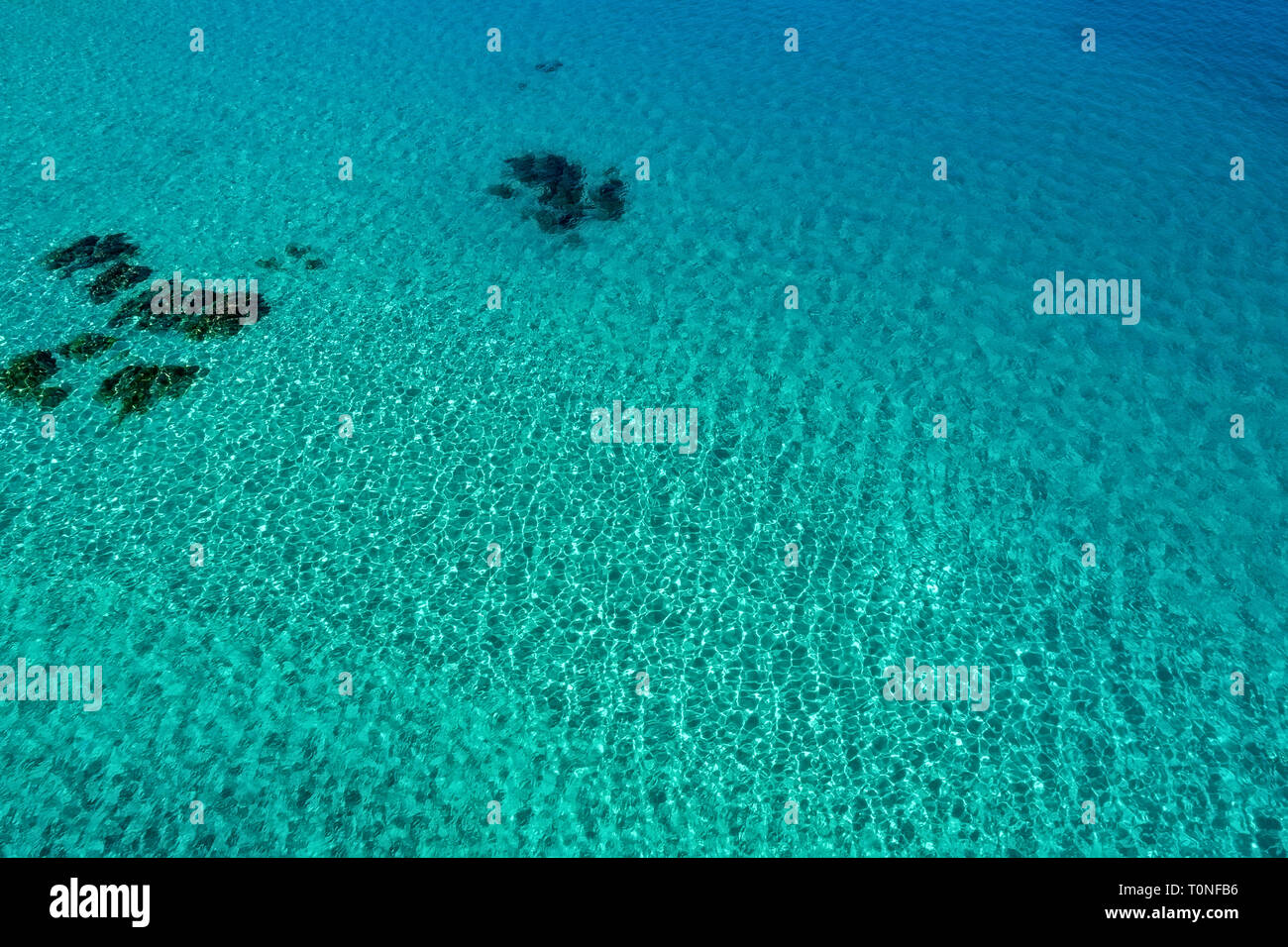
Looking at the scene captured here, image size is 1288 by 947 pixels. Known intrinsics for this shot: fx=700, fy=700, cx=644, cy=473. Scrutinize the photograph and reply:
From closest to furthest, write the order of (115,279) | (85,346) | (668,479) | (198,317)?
1. (668,479)
2. (85,346)
3. (198,317)
4. (115,279)

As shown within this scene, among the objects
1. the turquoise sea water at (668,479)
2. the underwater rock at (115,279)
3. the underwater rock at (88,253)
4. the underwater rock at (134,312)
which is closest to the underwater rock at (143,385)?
the turquoise sea water at (668,479)

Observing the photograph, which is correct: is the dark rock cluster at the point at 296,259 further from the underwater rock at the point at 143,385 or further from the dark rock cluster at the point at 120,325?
Result: the underwater rock at the point at 143,385

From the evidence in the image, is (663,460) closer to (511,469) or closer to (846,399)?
(511,469)

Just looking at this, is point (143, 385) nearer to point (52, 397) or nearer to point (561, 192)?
point (52, 397)

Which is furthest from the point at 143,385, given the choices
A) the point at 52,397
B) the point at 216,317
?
the point at 216,317

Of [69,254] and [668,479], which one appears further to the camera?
[69,254]

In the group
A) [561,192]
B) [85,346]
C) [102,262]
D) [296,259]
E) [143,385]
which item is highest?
[561,192]

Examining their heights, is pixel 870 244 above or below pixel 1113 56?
below


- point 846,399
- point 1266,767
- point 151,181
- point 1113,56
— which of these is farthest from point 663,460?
point 1113,56
